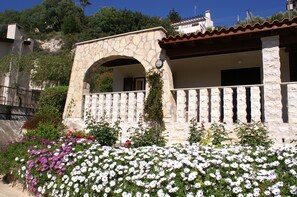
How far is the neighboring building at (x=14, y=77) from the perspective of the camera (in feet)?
47.2

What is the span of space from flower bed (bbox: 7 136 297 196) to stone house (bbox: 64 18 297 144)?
7.40 feet

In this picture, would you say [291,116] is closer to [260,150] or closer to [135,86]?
[260,150]

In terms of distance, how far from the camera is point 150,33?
7.74m

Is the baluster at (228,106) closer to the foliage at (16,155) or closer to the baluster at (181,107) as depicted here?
the baluster at (181,107)

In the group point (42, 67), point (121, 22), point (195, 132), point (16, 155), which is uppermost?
point (121, 22)

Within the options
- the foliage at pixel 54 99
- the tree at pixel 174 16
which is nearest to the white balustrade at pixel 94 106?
the foliage at pixel 54 99

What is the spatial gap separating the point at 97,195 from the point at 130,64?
7.14m

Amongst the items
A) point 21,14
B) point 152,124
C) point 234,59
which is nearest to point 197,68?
point 234,59

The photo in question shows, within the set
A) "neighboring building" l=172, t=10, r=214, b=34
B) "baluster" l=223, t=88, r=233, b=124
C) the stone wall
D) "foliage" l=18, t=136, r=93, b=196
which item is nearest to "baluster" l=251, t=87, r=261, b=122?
"baluster" l=223, t=88, r=233, b=124

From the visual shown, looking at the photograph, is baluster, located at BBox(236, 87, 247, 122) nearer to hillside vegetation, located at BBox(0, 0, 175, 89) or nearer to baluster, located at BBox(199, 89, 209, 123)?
baluster, located at BBox(199, 89, 209, 123)

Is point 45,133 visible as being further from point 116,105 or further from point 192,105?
point 192,105

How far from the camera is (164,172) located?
363 cm

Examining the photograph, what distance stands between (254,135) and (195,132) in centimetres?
132

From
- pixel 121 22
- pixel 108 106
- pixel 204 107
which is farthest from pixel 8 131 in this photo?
pixel 121 22
